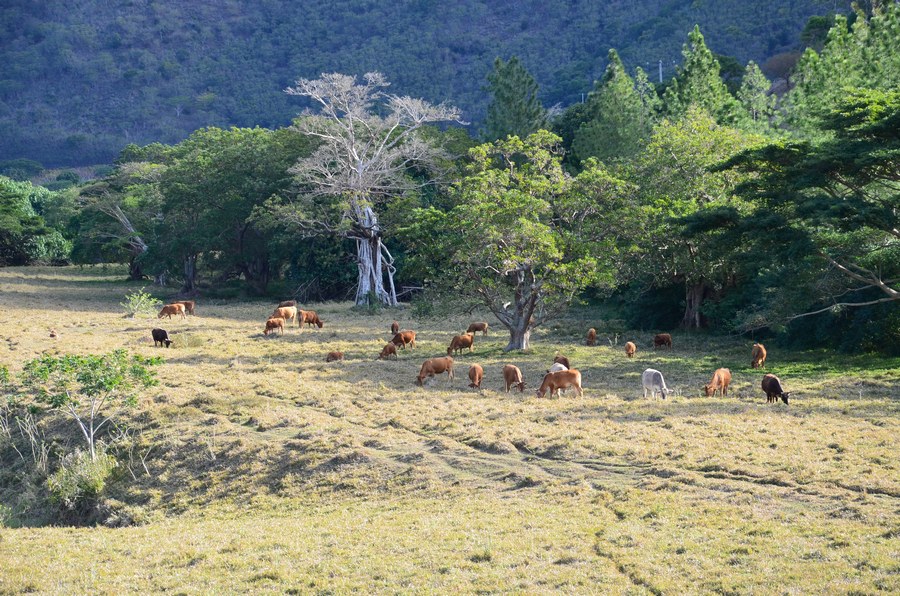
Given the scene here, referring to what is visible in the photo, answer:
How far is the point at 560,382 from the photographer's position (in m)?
23.9

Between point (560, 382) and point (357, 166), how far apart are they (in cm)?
3114

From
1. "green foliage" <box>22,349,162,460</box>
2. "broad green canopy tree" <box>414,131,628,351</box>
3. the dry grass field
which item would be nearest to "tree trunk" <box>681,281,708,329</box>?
"broad green canopy tree" <box>414,131,628,351</box>

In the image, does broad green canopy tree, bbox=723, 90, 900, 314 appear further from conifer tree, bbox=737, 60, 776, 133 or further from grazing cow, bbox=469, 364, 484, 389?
conifer tree, bbox=737, 60, 776, 133

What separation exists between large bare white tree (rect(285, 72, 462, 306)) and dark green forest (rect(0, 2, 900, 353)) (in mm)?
197

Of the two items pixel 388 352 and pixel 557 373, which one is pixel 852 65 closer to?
pixel 388 352

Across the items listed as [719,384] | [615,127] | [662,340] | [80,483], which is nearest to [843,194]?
[662,340]

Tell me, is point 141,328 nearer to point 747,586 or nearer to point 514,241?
point 514,241

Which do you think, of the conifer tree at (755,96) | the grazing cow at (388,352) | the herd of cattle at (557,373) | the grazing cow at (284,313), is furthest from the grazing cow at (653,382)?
the conifer tree at (755,96)

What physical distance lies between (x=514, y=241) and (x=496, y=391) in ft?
24.0

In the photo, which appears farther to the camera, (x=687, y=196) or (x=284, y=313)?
(x=284, y=313)

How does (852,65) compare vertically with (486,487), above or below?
above

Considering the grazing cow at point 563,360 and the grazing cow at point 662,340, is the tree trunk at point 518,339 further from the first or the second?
the grazing cow at point 662,340

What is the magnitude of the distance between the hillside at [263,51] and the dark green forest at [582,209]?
49.4 meters

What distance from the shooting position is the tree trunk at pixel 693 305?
39844mm
